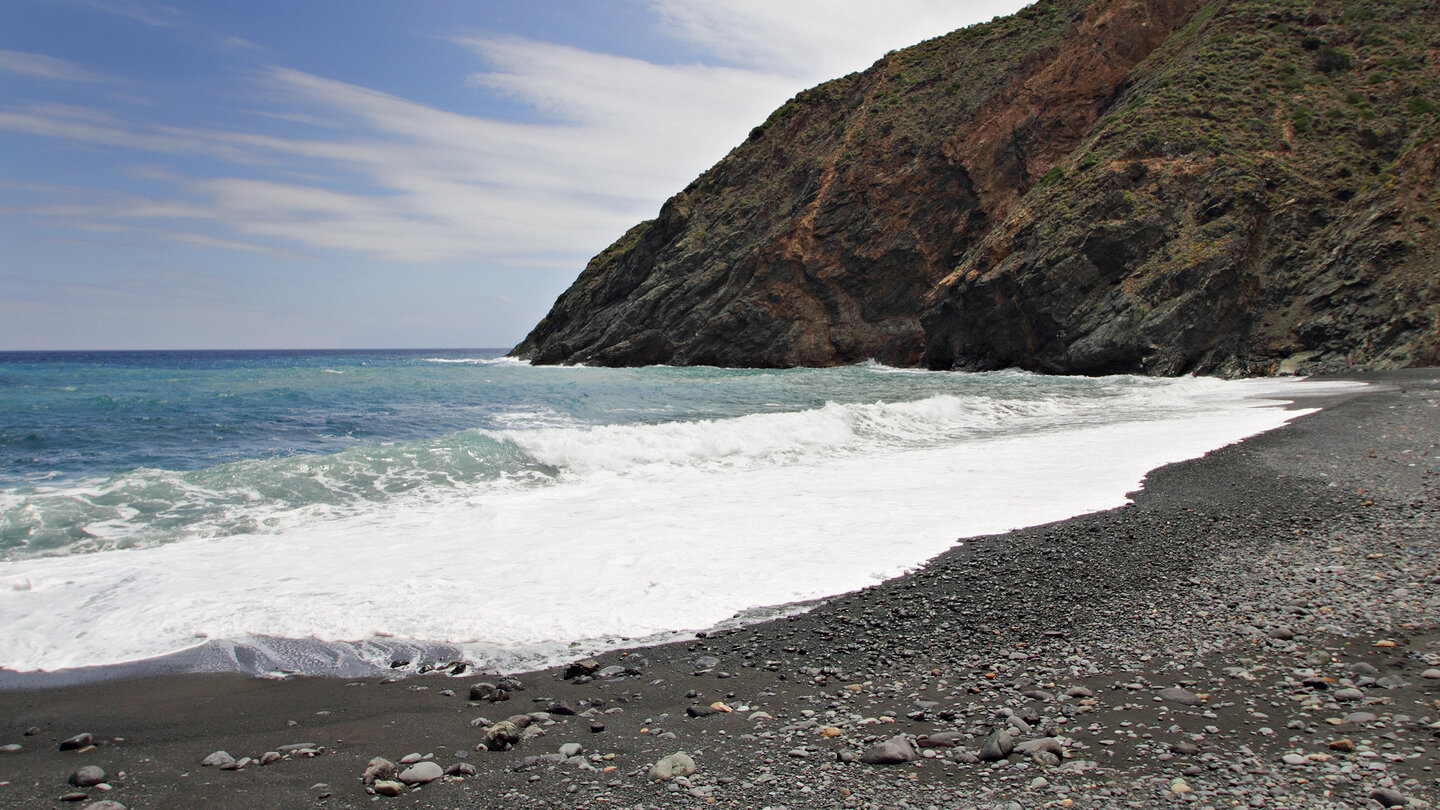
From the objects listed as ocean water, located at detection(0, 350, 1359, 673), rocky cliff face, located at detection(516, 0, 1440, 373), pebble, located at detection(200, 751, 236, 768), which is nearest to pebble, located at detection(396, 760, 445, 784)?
pebble, located at detection(200, 751, 236, 768)

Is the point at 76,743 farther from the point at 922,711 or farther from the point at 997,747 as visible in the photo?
the point at 997,747

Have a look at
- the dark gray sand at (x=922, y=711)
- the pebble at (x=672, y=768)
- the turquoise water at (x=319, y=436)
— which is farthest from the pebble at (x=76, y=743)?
the turquoise water at (x=319, y=436)

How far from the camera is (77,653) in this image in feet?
15.6

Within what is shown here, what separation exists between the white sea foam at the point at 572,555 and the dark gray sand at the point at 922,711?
1.66ft

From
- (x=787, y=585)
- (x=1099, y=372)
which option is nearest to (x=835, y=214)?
(x=1099, y=372)

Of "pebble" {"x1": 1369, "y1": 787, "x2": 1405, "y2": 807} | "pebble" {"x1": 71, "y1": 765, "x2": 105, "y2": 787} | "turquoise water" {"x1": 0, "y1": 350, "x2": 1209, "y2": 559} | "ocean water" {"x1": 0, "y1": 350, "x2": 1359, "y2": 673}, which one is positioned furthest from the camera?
"turquoise water" {"x1": 0, "y1": 350, "x2": 1209, "y2": 559}

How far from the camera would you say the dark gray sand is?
2855 millimetres

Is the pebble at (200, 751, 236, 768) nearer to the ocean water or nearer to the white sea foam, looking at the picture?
the ocean water

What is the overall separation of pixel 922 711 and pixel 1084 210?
33.9 m

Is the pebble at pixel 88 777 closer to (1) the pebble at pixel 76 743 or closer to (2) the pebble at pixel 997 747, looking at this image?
(1) the pebble at pixel 76 743

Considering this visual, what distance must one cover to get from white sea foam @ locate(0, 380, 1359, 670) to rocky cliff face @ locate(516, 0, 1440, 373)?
784 inches

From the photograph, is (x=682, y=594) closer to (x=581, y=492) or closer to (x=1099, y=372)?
(x=581, y=492)

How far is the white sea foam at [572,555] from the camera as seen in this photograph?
507 centimetres

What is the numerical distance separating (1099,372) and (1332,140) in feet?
46.5
